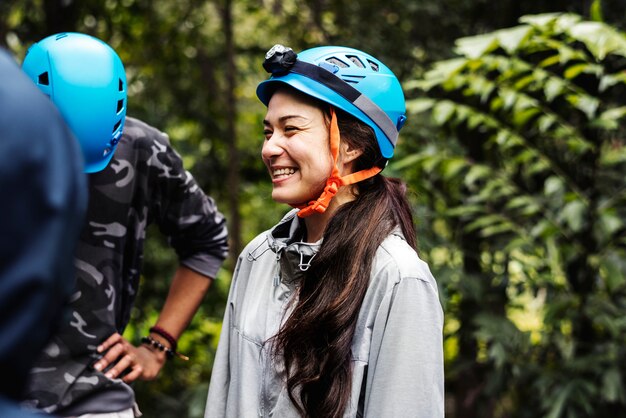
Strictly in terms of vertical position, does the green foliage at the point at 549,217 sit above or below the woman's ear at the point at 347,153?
below

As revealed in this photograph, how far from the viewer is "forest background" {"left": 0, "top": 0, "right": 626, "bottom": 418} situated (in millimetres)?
4340

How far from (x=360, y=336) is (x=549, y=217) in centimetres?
261

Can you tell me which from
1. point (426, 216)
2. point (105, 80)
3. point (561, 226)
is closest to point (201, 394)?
point (426, 216)

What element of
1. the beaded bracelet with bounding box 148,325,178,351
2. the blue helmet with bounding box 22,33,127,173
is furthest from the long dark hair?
the beaded bracelet with bounding box 148,325,178,351

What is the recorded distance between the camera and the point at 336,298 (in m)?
2.38

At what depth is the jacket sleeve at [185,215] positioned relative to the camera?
3.19 metres

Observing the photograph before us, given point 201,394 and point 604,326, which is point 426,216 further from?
point 201,394

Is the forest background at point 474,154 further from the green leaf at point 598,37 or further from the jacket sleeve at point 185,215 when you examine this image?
the jacket sleeve at point 185,215

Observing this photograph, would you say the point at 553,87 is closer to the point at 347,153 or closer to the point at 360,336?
the point at 347,153

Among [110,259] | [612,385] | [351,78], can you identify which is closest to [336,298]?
[351,78]

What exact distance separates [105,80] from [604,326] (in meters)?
3.09

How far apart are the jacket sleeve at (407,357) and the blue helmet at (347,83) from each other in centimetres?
56

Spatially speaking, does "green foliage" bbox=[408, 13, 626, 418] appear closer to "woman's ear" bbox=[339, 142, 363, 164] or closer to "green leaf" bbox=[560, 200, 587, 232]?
"green leaf" bbox=[560, 200, 587, 232]

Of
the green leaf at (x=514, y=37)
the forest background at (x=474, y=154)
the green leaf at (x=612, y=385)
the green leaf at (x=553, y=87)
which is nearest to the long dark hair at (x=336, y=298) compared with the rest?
the forest background at (x=474, y=154)
